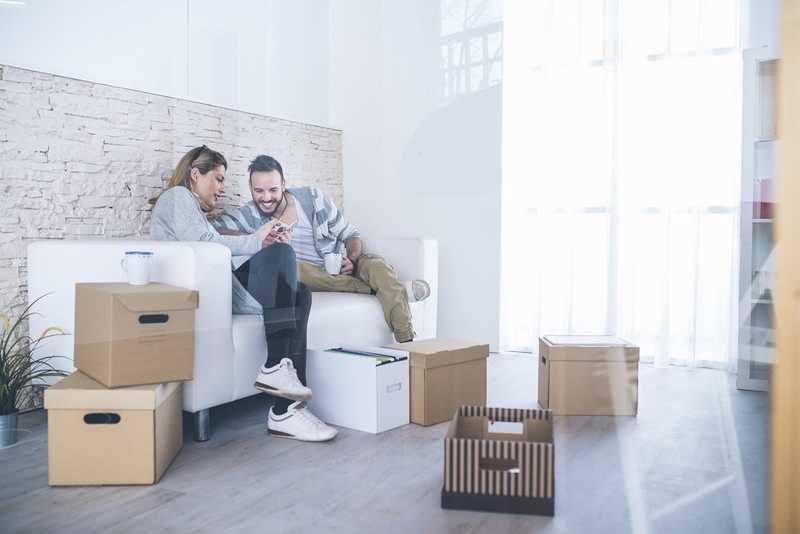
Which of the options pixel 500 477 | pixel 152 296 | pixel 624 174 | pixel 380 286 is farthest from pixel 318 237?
pixel 500 477

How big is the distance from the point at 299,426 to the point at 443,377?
46 cm

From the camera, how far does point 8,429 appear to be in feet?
5.76

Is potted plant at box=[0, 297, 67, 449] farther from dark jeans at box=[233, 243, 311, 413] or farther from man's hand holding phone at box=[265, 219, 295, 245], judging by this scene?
man's hand holding phone at box=[265, 219, 295, 245]

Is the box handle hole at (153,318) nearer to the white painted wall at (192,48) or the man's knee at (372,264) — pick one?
the white painted wall at (192,48)

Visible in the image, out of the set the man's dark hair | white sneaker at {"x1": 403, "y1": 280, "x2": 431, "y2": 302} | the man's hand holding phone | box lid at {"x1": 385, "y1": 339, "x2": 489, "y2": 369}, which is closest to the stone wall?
the man's dark hair

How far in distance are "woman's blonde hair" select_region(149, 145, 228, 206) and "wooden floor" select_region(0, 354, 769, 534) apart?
0.79 metres

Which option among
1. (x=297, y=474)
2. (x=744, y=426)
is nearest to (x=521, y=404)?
(x=744, y=426)

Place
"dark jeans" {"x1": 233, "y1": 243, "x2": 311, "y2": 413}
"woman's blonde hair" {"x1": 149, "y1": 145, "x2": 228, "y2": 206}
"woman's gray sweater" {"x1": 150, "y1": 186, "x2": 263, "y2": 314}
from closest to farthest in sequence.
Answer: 1. "dark jeans" {"x1": 233, "y1": 243, "x2": 311, "y2": 413}
2. "woman's gray sweater" {"x1": 150, "y1": 186, "x2": 263, "y2": 314}
3. "woman's blonde hair" {"x1": 149, "y1": 145, "x2": 228, "y2": 206}

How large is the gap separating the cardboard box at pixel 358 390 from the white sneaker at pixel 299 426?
0.11 meters

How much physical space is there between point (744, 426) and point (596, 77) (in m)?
1.76

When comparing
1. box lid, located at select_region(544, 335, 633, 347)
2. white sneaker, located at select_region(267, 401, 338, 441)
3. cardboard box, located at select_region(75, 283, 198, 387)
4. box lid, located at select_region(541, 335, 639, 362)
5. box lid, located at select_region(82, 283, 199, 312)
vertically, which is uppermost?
box lid, located at select_region(82, 283, 199, 312)

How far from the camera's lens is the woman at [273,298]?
1.84m

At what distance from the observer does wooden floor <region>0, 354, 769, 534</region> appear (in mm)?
1280

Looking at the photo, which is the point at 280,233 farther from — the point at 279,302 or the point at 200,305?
the point at 200,305
